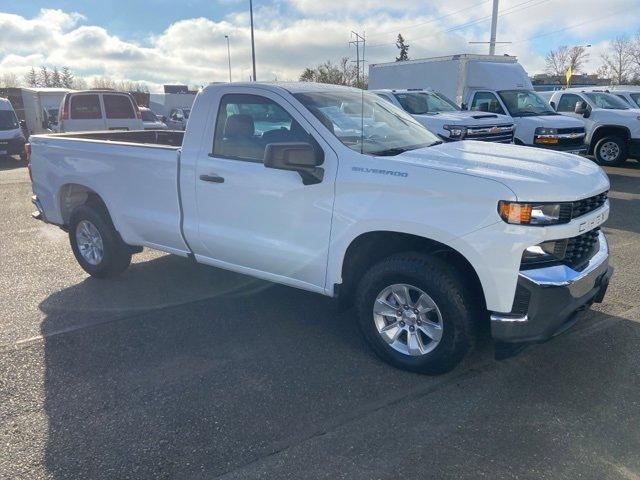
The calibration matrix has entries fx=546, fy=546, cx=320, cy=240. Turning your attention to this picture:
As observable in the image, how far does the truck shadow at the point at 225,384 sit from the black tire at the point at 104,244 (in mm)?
681

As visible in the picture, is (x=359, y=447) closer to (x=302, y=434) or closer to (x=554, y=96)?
(x=302, y=434)

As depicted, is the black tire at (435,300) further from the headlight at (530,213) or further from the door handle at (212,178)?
the door handle at (212,178)

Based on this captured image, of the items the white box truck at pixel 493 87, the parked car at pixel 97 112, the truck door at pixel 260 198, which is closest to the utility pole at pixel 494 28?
the white box truck at pixel 493 87

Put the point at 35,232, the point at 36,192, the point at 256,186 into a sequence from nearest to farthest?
the point at 256,186
the point at 36,192
the point at 35,232

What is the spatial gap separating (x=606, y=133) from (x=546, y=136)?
3087 mm

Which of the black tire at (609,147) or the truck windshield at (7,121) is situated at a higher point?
the truck windshield at (7,121)

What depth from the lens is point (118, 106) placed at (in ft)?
49.7

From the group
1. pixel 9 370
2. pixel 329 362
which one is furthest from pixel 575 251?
pixel 9 370

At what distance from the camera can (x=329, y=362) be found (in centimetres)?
399

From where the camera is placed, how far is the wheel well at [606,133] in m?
13.3

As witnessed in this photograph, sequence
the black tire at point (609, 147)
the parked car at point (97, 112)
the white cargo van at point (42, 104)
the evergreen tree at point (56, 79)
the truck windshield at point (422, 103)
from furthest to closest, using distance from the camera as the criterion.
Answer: the evergreen tree at point (56, 79) < the white cargo van at point (42, 104) < the parked car at point (97, 112) < the black tire at point (609, 147) < the truck windshield at point (422, 103)

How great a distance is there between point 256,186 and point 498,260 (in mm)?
1912

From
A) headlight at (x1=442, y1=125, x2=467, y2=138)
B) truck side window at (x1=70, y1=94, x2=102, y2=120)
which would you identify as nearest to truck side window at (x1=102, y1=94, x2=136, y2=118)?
truck side window at (x1=70, y1=94, x2=102, y2=120)

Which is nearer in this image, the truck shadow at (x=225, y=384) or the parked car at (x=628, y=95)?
the truck shadow at (x=225, y=384)
